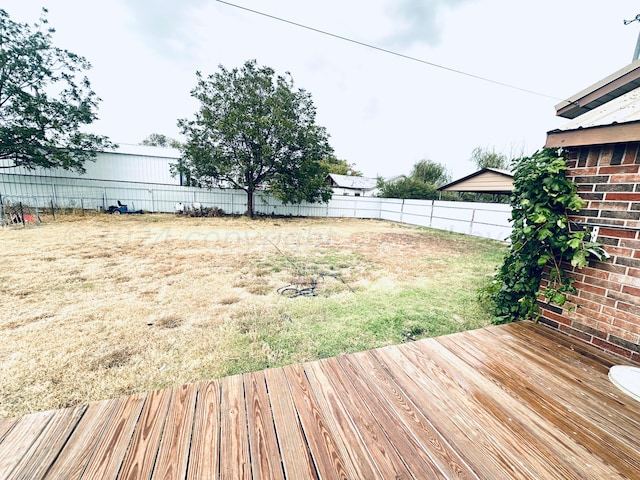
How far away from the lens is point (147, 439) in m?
0.95

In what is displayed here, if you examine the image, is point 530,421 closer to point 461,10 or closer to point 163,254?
point 163,254

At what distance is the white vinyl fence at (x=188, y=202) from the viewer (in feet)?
32.1

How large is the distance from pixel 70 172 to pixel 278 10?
1418 cm

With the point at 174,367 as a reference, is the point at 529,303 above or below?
above

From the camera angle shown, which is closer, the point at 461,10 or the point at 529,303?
the point at 529,303

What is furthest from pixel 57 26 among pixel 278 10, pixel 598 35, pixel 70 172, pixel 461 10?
pixel 598 35

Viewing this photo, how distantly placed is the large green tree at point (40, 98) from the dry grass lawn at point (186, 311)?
7502mm

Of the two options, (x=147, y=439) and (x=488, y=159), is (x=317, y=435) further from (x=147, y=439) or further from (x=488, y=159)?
(x=488, y=159)

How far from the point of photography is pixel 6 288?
3.15 metres

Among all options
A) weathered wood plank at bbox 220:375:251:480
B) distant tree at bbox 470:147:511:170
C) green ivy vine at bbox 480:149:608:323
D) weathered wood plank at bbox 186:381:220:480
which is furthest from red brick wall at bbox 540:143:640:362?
distant tree at bbox 470:147:511:170

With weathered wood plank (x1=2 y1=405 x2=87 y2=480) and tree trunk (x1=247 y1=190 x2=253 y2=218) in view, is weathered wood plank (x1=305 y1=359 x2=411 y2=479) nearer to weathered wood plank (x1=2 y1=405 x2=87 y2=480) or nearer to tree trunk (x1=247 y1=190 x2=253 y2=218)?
weathered wood plank (x1=2 y1=405 x2=87 y2=480)

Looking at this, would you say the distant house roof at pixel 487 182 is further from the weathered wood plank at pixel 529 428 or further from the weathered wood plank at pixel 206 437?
the weathered wood plank at pixel 206 437

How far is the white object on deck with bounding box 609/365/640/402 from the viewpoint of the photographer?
128cm

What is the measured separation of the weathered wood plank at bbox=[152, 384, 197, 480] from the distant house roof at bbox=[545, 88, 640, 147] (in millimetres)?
2728
